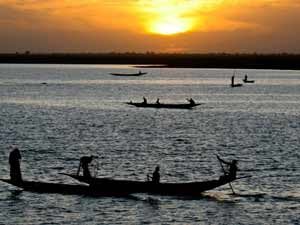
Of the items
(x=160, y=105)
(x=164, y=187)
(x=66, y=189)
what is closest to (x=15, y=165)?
(x=66, y=189)

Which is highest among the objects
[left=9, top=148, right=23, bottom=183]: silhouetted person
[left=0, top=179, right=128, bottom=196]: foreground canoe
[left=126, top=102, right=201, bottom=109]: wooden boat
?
[left=9, top=148, right=23, bottom=183]: silhouetted person

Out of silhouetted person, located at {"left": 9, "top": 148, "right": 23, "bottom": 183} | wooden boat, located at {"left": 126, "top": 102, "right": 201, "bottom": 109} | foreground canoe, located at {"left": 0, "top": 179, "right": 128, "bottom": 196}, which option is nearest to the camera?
foreground canoe, located at {"left": 0, "top": 179, "right": 128, "bottom": 196}

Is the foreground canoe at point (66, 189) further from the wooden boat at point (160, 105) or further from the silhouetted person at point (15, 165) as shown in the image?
the wooden boat at point (160, 105)

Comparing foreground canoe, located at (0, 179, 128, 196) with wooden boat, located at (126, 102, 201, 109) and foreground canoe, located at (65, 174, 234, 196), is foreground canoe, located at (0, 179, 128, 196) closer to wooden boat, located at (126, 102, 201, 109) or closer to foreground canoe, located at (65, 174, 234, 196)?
foreground canoe, located at (65, 174, 234, 196)

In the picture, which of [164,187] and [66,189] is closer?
[164,187]

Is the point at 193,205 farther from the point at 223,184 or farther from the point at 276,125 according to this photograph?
the point at 276,125

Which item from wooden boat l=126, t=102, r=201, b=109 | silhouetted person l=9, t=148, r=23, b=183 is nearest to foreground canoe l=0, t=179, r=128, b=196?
silhouetted person l=9, t=148, r=23, b=183

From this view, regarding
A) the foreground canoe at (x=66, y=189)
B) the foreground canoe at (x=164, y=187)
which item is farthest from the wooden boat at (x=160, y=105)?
the foreground canoe at (x=164, y=187)

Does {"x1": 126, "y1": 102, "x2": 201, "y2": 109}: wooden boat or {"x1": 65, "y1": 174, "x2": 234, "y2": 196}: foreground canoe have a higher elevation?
{"x1": 65, "y1": 174, "x2": 234, "y2": 196}: foreground canoe

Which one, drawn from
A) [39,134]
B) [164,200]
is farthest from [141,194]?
[39,134]

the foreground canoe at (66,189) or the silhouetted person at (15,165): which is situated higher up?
the silhouetted person at (15,165)

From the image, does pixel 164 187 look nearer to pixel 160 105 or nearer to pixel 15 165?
pixel 15 165

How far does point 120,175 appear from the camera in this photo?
36812 millimetres

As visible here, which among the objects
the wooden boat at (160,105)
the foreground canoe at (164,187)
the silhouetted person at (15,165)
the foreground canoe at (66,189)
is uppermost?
the silhouetted person at (15,165)
